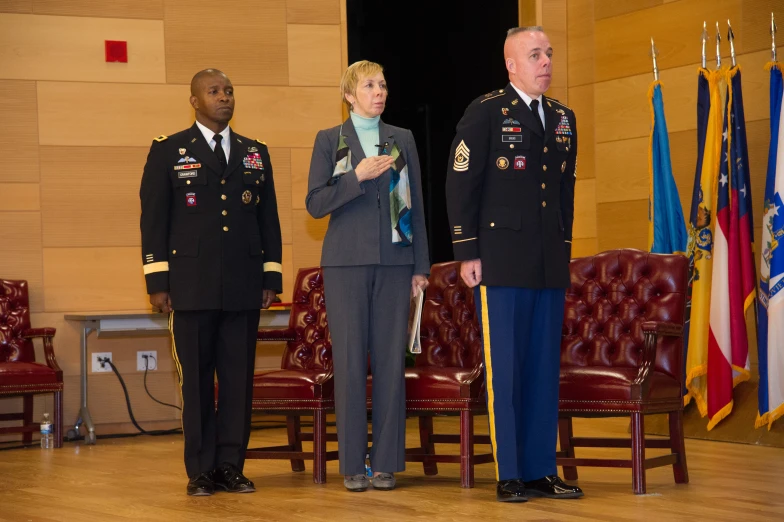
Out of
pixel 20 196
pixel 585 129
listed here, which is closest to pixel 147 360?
pixel 20 196

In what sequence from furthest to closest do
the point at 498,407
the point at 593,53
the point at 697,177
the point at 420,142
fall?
1. the point at 420,142
2. the point at 593,53
3. the point at 697,177
4. the point at 498,407

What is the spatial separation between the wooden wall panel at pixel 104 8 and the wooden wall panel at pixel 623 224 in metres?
3.22

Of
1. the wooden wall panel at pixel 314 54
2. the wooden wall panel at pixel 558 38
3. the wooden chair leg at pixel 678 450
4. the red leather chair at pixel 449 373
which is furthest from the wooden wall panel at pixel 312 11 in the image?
the wooden chair leg at pixel 678 450

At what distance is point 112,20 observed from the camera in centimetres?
698

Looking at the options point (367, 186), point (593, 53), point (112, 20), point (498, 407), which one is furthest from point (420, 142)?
point (498, 407)

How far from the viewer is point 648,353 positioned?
4.13 m

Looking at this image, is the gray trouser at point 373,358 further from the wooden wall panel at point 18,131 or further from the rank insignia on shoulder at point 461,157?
the wooden wall panel at point 18,131

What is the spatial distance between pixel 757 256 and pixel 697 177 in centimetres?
64

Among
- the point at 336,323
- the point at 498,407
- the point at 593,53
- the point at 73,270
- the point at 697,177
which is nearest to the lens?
the point at 498,407

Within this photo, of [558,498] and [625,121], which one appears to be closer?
[558,498]

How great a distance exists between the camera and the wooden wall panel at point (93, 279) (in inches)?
270

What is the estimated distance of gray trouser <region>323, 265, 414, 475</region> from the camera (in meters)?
4.18

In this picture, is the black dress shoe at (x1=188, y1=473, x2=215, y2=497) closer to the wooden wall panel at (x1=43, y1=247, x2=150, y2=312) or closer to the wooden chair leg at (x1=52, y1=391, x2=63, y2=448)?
the wooden chair leg at (x1=52, y1=391, x2=63, y2=448)

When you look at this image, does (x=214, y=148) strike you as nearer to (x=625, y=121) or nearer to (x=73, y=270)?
(x=73, y=270)
